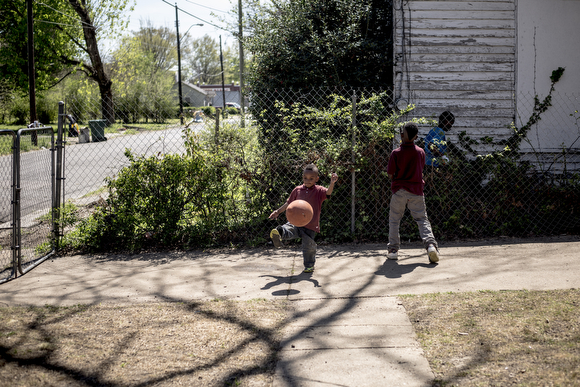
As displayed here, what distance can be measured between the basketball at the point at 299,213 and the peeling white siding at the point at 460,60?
155 inches

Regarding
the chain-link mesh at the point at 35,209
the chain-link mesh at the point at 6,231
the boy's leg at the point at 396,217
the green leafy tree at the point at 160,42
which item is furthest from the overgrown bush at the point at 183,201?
the green leafy tree at the point at 160,42

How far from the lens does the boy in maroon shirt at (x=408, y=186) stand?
5.40 m

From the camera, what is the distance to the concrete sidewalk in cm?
318

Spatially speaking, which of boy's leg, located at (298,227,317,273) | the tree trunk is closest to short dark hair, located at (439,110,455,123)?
boy's leg, located at (298,227,317,273)

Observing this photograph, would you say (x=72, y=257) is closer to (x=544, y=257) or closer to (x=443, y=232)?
(x=443, y=232)

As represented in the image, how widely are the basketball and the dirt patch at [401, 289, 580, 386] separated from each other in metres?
1.30

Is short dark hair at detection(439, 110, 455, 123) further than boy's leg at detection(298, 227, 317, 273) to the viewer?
Yes

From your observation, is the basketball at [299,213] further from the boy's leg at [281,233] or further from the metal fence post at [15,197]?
the metal fence post at [15,197]

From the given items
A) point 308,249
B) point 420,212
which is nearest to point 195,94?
point 420,212

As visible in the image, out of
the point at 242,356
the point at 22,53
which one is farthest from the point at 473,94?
the point at 22,53

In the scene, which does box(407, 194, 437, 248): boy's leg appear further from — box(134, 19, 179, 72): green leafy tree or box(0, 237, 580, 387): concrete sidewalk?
box(134, 19, 179, 72): green leafy tree

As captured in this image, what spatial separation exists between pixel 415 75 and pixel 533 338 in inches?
225

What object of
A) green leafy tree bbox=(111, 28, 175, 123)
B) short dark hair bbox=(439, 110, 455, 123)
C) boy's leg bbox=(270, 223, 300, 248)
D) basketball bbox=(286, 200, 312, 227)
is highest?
green leafy tree bbox=(111, 28, 175, 123)

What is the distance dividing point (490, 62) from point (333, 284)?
5453 mm
